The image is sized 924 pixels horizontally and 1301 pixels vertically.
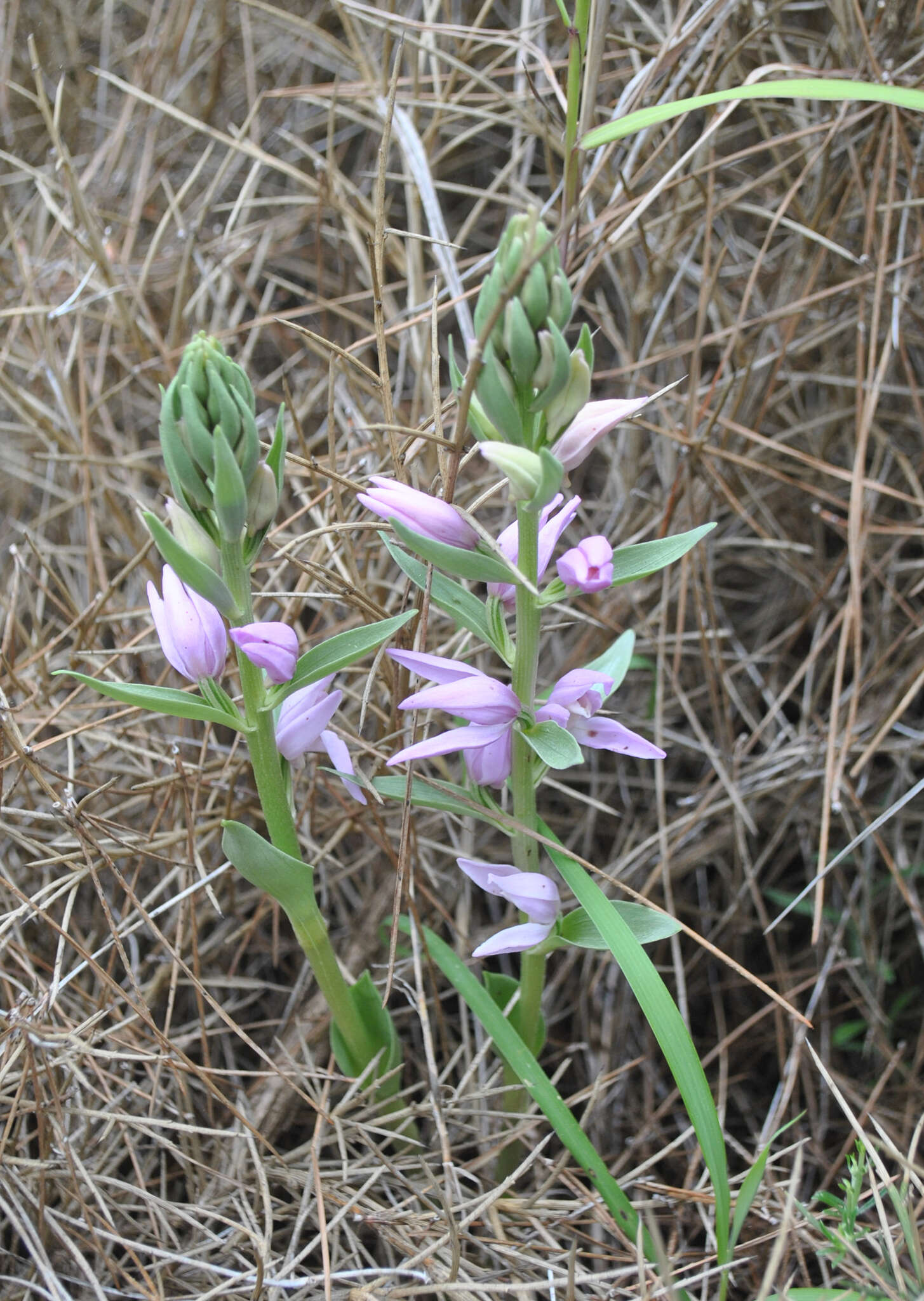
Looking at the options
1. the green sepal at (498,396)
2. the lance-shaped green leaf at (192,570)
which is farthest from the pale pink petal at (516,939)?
the green sepal at (498,396)

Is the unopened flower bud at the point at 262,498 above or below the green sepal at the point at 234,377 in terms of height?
below

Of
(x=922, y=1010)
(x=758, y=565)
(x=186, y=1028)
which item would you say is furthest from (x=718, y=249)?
(x=186, y=1028)

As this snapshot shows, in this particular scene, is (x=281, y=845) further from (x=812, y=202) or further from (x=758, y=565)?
(x=812, y=202)

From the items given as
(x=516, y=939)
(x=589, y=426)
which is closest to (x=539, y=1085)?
(x=516, y=939)

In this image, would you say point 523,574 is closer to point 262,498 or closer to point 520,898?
point 262,498

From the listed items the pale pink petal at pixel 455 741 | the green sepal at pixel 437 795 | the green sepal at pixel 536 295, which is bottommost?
the green sepal at pixel 437 795

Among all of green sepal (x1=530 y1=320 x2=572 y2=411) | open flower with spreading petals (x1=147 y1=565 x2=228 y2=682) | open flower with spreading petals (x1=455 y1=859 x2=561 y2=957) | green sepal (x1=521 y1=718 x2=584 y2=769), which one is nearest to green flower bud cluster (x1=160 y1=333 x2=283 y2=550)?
open flower with spreading petals (x1=147 y1=565 x2=228 y2=682)

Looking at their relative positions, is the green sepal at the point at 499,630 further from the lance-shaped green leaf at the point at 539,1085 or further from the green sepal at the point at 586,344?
the lance-shaped green leaf at the point at 539,1085
